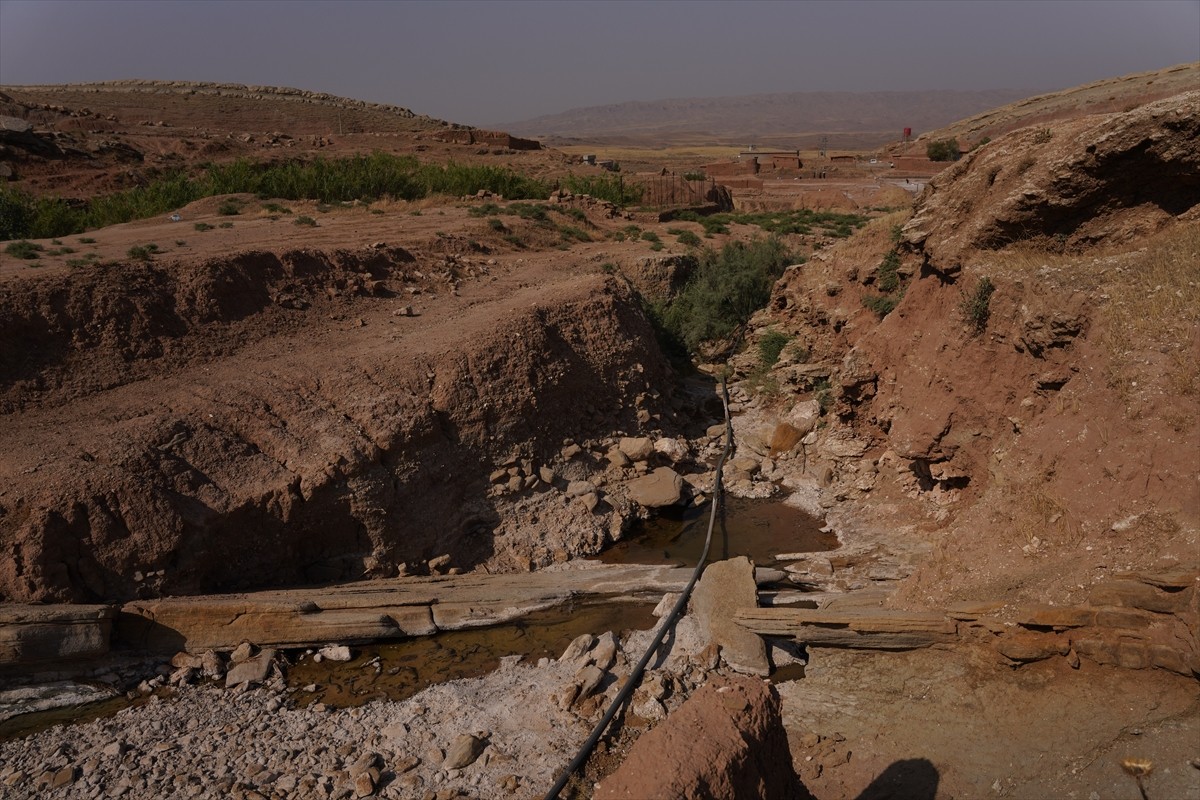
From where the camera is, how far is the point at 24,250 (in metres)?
11.8

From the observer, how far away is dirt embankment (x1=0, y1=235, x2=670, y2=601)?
7277 mm

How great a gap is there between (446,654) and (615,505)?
3.21 metres

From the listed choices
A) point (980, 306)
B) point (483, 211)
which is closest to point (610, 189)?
point (483, 211)

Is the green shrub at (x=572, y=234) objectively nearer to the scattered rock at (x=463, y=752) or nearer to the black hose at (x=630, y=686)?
the black hose at (x=630, y=686)

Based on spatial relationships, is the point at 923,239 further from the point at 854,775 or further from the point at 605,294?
the point at 854,775

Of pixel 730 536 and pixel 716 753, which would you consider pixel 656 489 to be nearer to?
pixel 730 536

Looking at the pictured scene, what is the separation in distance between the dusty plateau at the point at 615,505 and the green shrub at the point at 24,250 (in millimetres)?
162

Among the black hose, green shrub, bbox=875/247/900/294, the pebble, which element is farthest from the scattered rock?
green shrub, bbox=875/247/900/294

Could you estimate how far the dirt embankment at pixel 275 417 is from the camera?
7277 millimetres

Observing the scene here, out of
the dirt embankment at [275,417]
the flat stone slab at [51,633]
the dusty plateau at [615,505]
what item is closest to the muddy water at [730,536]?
the dusty plateau at [615,505]

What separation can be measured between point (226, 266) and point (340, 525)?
520 centimetres

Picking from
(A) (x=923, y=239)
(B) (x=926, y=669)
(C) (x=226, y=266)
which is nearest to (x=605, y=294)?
(A) (x=923, y=239)

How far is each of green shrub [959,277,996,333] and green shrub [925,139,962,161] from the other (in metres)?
30.0

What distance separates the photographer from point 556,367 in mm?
10844
